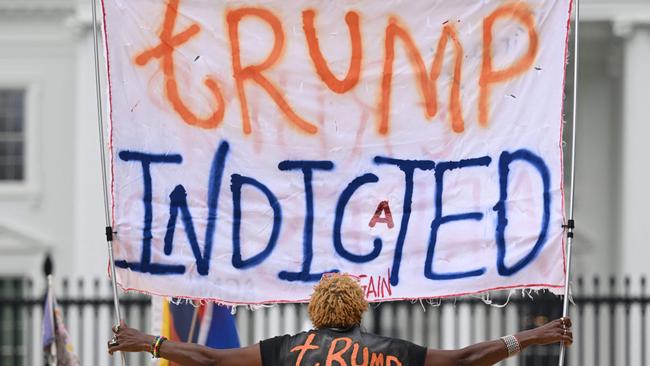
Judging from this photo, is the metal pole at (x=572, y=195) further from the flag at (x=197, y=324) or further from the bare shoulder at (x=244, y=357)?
the flag at (x=197, y=324)

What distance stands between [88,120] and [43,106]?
310cm

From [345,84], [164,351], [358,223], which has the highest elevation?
[345,84]

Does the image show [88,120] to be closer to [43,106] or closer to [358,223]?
[43,106]

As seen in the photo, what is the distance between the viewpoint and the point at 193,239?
6371 millimetres

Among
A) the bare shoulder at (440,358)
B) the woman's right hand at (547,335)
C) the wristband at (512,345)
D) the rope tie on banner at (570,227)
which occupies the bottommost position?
the bare shoulder at (440,358)

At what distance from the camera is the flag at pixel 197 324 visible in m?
8.18

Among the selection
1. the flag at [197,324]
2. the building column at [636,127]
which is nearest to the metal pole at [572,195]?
the flag at [197,324]

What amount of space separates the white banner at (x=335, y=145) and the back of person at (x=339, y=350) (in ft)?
2.37

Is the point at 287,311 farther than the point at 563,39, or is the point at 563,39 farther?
the point at 287,311

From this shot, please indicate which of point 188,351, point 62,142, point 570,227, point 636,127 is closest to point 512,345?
point 570,227

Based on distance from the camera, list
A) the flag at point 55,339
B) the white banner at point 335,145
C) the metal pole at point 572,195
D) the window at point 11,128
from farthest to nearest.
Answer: the window at point 11,128 < the flag at point 55,339 < the white banner at point 335,145 < the metal pole at point 572,195

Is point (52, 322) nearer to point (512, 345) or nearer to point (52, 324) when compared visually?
point (52, 324)

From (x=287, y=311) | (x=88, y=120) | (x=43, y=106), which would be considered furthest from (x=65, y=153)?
(x=287, y=311)

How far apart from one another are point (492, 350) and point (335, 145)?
1.21 meters
